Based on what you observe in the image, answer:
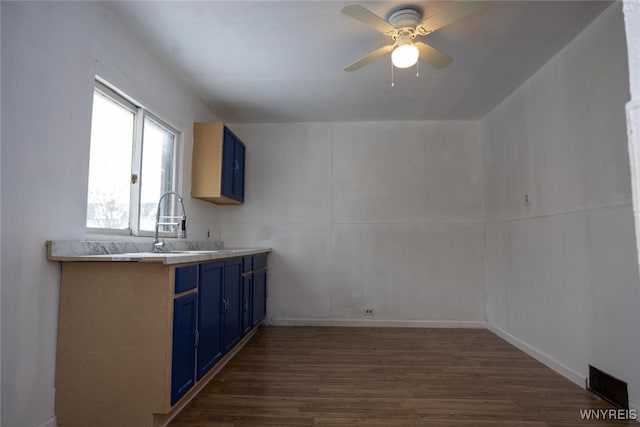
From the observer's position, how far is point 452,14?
6.29ft

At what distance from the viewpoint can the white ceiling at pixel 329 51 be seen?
220 centimetres

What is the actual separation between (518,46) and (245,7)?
6.77ft

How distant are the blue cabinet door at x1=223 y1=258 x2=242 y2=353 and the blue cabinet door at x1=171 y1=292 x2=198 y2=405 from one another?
1.88 ft

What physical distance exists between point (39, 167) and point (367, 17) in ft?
6.40

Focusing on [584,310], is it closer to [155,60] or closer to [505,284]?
[505,284]

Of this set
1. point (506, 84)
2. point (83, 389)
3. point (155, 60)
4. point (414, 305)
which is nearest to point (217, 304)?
point (83, 389)

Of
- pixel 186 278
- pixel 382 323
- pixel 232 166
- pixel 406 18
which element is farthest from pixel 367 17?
pixel 382 323

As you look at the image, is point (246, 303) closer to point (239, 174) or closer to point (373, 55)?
point (239, 174)

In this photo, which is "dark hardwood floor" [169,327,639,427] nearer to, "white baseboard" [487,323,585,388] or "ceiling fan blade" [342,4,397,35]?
"white baseboard" [487,323,585,388]

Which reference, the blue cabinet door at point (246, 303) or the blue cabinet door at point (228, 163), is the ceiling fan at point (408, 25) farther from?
the blue cabinet door at point (246, 303)

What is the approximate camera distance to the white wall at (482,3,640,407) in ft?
6.84

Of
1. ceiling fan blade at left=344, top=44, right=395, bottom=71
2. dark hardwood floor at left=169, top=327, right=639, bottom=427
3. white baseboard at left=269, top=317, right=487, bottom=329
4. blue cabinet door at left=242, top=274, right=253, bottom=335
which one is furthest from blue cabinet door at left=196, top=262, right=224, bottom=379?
ceiling fan blade at left=344, top=44, right=395, bottom=71

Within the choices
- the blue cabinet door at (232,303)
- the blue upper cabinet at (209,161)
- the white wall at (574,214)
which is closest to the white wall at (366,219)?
the white wall at (574,214)

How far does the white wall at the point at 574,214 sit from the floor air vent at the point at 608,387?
5cm
